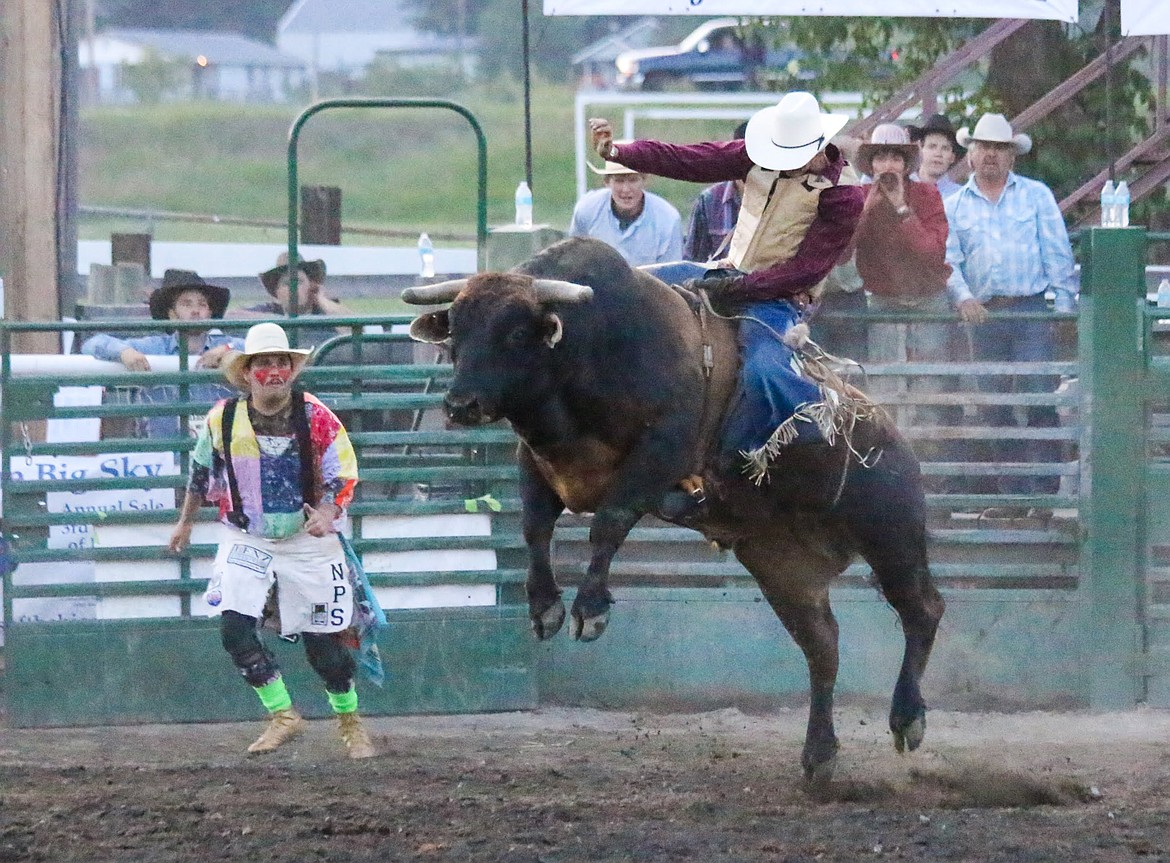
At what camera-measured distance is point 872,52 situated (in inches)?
536

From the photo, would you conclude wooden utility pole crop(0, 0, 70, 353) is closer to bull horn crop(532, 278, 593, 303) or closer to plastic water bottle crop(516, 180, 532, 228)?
plastic water bottle crop(516, 180, 532, 228)

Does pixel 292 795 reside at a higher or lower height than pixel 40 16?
lower

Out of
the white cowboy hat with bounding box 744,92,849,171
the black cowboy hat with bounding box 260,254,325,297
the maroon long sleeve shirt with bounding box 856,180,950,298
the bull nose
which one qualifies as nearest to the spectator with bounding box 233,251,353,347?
the black cowboy hat with bounding box 260,254,325,297

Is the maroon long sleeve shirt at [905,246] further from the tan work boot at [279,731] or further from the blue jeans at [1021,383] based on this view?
the tan work boot at [279,731]

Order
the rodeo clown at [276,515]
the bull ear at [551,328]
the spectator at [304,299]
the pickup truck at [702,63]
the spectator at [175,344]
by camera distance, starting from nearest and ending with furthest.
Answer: the bull ear at [551,328]
the rodeo clown at [276,515]
the spectator at [175,344]
the spectator at [304,299]
the pickup truck at [702,63]

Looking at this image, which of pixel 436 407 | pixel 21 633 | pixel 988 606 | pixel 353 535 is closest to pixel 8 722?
pixel 21 633

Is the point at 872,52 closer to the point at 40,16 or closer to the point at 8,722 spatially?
the point at 40,16

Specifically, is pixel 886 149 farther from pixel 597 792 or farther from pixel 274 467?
pixel 597 792

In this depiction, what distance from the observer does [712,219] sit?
9.09 meters

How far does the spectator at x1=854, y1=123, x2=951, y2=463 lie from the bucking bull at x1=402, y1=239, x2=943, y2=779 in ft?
5.30

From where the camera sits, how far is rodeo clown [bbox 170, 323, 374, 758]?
7875 millimetres

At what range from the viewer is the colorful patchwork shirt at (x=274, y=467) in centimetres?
788

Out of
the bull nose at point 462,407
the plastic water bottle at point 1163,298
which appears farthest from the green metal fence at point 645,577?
the bull nose at point 462,407

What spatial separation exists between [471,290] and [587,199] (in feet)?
11.5
